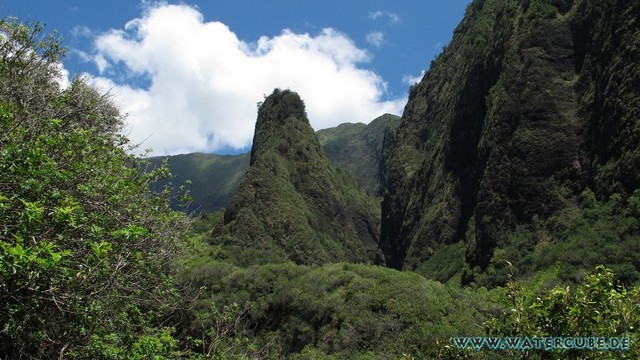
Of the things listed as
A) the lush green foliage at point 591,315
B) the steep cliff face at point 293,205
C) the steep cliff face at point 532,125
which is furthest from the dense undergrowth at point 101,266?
the steep cliff face at point 293,205

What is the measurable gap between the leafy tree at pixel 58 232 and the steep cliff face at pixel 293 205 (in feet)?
297

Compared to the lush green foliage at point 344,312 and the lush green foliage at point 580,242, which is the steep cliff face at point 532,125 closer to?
the lush green foliage at point 580,242

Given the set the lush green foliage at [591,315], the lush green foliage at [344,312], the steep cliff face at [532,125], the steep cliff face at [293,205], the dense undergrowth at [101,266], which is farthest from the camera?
the steep cliff face at [293,205]

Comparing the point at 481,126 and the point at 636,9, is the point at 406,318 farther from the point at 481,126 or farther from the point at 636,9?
the point at 481,126

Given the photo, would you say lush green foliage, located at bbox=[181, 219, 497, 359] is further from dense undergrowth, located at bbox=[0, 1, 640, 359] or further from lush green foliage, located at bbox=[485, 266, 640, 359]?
lush green foliage, located at bbox=[485, 266, 640, 359]

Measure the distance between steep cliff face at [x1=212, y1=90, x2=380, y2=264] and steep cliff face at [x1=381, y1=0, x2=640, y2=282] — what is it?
2884cm

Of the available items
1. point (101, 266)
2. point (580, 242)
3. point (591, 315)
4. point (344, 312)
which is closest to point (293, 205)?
point (580, 242)

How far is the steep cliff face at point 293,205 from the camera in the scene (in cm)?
11475

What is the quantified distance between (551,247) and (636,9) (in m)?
32.1

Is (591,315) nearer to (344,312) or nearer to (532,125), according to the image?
(344,312)

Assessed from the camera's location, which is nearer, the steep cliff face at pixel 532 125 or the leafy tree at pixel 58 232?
the leafy tree at pixel 58 232

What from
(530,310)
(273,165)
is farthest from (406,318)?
(273,165)

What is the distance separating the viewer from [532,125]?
2968 inches

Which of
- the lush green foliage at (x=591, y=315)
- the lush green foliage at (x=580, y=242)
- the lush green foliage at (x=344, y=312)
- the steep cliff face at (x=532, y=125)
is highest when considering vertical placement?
the steep cliff face at (x=532, y=125)
